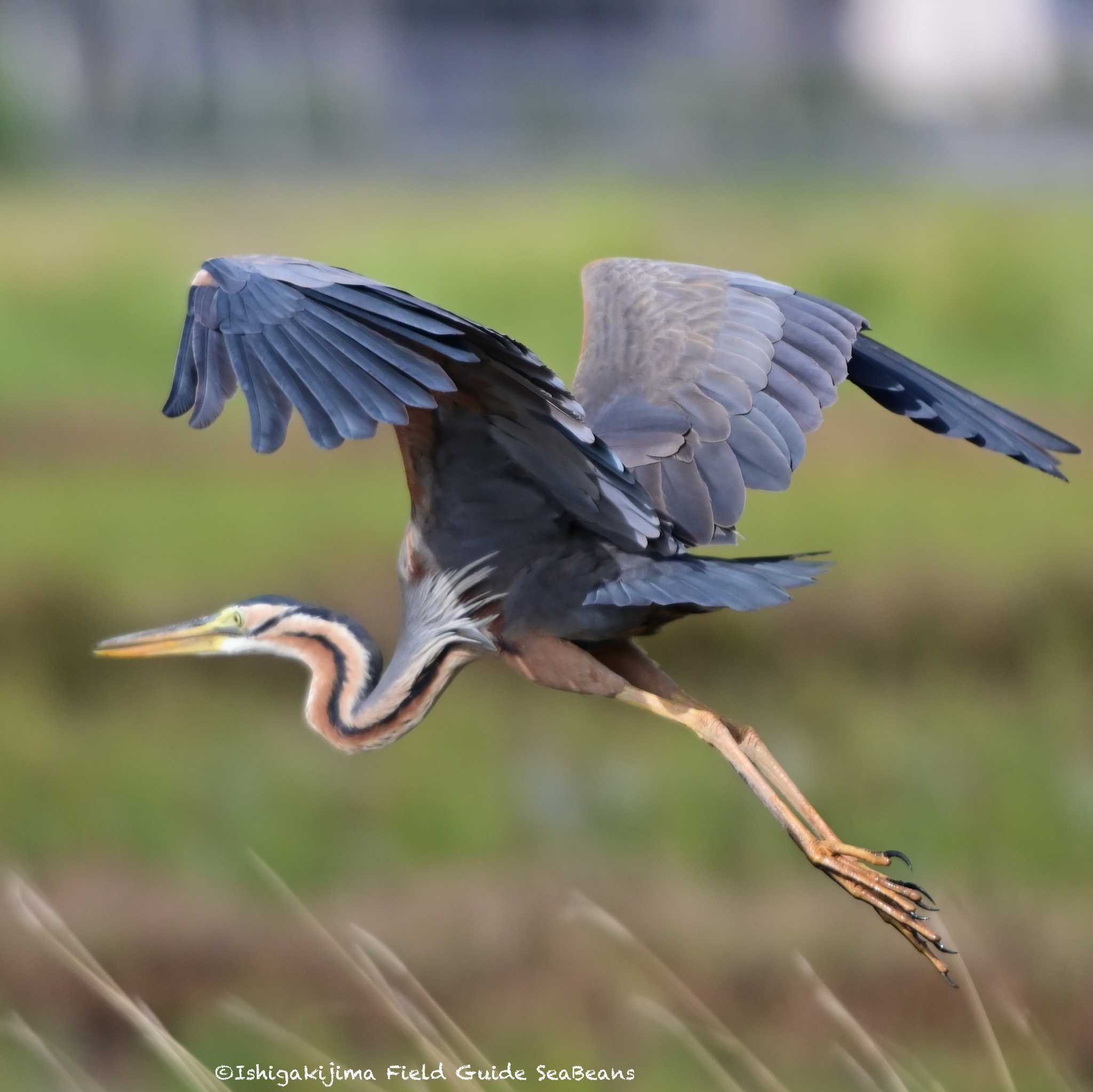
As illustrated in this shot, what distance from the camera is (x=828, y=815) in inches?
305

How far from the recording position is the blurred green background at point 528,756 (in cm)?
725

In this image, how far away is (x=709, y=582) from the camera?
369cm

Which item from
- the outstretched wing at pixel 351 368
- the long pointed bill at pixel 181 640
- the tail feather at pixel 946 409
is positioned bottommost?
the long pointed bill at pixel 181 640

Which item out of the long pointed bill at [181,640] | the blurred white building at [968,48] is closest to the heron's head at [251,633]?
the long pointed bill at [181,640]

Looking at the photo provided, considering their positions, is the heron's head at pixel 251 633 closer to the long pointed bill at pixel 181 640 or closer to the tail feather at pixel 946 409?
the long pointed bill at pixel 181 640

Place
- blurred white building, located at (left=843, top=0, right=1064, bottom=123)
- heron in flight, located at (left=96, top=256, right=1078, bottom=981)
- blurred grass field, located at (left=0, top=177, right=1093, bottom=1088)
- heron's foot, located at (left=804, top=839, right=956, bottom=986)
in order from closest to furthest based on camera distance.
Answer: heron in flight, located at (left=96, top=256, right=1078, bottom=981)
heron's foot, located at (left=804, top=839, right=956, bottom=986)
blurred grass field, located at (left=0, top=177, right=1093, bottom=1088)
blurred white building, located at (left=843, top=0, right=1064, bottom=123)

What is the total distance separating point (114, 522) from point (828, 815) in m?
4.41

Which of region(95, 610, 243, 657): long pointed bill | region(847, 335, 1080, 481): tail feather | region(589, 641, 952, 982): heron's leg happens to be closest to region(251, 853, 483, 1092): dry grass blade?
region(589, 641, 952, 982): heron's leg

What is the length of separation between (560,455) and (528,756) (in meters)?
5.12

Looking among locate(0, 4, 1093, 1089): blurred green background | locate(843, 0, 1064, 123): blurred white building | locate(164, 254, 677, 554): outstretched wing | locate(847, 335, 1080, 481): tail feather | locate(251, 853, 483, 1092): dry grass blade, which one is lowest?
locate(843, 0, 1064, 123): blurred white building

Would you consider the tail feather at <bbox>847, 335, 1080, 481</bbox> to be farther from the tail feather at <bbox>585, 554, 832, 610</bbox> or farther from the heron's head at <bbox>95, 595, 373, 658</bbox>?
the heron's head at <bbox>95, 595, 373, 658</bbox>

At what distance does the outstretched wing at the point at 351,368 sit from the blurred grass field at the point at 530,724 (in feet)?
9.62

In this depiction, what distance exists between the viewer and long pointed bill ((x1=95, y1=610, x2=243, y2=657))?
13.8 ft

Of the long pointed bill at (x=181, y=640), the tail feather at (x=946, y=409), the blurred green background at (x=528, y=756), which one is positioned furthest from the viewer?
the blurred green background at (x=528, y=756)
